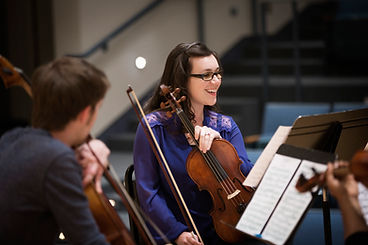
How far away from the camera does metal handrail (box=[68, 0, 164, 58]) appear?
5.07 metres

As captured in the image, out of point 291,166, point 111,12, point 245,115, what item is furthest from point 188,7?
point 291,166

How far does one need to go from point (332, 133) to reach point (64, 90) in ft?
2.91

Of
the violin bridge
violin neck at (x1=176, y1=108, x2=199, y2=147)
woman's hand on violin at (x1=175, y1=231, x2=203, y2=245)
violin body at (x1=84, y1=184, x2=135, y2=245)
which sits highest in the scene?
violin neck at (x1=176, y1=108, x2=199, y2=147)

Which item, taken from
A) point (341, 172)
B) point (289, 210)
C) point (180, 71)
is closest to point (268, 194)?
point (289, 210)

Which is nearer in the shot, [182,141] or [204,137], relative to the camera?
[204,137]

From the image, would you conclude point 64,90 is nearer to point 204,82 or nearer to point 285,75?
point 204,82

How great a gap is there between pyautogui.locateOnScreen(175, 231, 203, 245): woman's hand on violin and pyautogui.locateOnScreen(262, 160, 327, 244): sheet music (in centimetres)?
46

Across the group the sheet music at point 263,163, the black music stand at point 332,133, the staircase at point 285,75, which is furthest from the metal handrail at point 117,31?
the sheet music at point 263,163

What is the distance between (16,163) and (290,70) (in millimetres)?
5178

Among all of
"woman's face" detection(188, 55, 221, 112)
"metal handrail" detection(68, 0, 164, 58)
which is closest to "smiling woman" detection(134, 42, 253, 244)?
"woman's face" detection(188, 55, 221, 112)

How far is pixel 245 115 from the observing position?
5.50m

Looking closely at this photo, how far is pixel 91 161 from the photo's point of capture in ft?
4.47

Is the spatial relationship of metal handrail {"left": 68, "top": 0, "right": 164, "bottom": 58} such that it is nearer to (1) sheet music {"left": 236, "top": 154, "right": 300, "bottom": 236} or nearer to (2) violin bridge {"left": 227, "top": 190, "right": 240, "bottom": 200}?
(2) violin bridge {"left": 227, "top": 190, "right": 240, "bottom": 200}

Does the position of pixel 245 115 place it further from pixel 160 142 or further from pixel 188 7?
pixel 160 142
